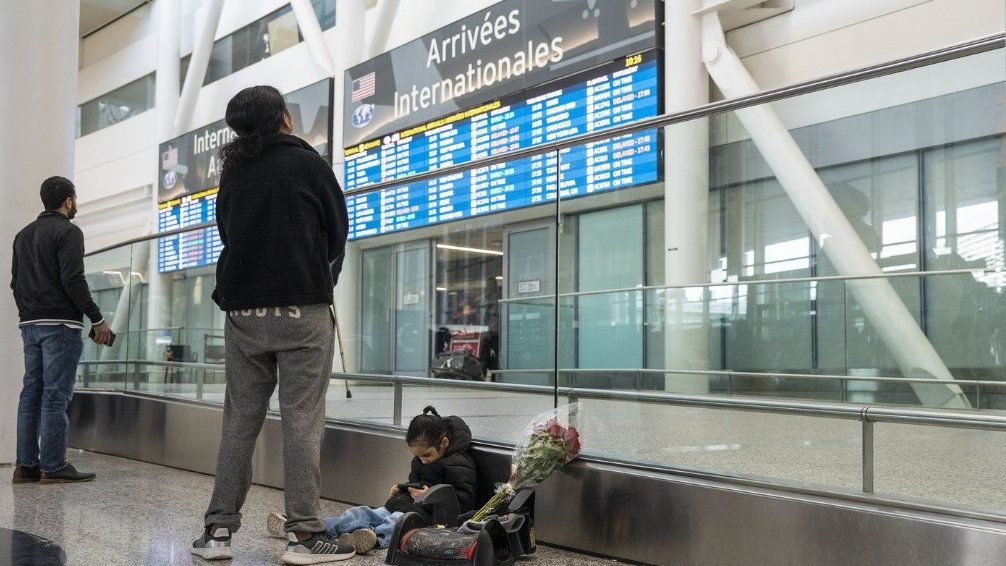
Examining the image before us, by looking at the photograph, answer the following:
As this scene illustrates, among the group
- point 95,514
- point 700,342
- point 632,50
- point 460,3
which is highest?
point 460,3

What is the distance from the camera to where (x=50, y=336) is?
14.5ft

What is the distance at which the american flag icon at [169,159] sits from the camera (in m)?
14.9

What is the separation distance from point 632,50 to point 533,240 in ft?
15.8

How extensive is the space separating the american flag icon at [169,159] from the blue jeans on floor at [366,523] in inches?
515

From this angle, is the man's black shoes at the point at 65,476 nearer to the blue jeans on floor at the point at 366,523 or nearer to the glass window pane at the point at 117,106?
the blue jeans on floor at the point at 366,523

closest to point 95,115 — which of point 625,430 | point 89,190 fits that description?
point 89,190

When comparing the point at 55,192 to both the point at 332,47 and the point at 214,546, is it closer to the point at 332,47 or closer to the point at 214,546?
the point at 214,546

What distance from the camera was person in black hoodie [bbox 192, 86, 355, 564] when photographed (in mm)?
2781

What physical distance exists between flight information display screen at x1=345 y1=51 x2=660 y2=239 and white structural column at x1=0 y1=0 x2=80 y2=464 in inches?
89.3

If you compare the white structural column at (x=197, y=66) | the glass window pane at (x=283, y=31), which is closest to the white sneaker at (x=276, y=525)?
the glass window pane at (x=283, y=31)

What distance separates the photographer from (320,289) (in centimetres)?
283

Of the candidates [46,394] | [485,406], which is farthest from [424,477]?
[46,394]

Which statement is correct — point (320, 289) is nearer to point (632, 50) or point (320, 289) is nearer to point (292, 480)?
point (292, 480)

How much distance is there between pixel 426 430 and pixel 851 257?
1530mm
